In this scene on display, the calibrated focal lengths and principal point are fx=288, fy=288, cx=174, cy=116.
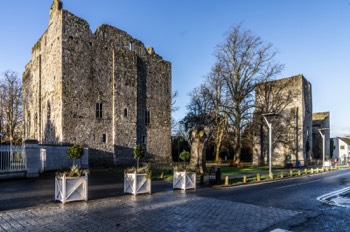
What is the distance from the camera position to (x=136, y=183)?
13.1 m

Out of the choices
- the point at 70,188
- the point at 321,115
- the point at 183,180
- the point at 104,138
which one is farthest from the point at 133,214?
the point at 321,115

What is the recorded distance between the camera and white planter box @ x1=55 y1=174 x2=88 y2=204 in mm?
10758

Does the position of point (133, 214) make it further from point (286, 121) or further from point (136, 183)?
point (286, 121)

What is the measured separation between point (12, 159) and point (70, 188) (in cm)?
958

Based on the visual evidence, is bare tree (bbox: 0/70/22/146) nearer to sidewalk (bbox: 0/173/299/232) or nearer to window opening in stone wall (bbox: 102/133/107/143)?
window opening in stone wall (bbox: 102/133/107/143)

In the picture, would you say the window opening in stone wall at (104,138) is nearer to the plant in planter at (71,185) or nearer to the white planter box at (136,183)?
the white planter box at (136,183)

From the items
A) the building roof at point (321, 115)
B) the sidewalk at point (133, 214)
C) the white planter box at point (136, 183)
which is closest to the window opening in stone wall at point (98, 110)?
the sidewalk at point (133, 214)

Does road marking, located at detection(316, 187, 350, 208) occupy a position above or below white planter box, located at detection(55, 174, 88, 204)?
below

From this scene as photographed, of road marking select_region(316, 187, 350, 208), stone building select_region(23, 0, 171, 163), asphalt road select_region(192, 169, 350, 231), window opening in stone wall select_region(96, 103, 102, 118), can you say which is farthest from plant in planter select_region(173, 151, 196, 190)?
window opening in stone wall select_region(96, 103, 102, 118)

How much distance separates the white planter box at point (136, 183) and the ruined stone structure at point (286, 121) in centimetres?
3012

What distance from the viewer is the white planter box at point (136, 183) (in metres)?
13.1

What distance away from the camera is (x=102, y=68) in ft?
108

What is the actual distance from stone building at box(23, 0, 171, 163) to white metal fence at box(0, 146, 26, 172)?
33.3ft

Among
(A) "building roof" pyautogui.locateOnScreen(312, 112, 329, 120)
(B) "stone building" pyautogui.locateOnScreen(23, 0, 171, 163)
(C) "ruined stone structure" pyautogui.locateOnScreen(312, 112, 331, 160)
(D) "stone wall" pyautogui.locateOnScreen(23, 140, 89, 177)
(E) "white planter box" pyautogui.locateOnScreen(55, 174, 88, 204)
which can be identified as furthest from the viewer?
(A) "building roof" pyautogui.locateOnScreen(312, 112, 329, 120)
